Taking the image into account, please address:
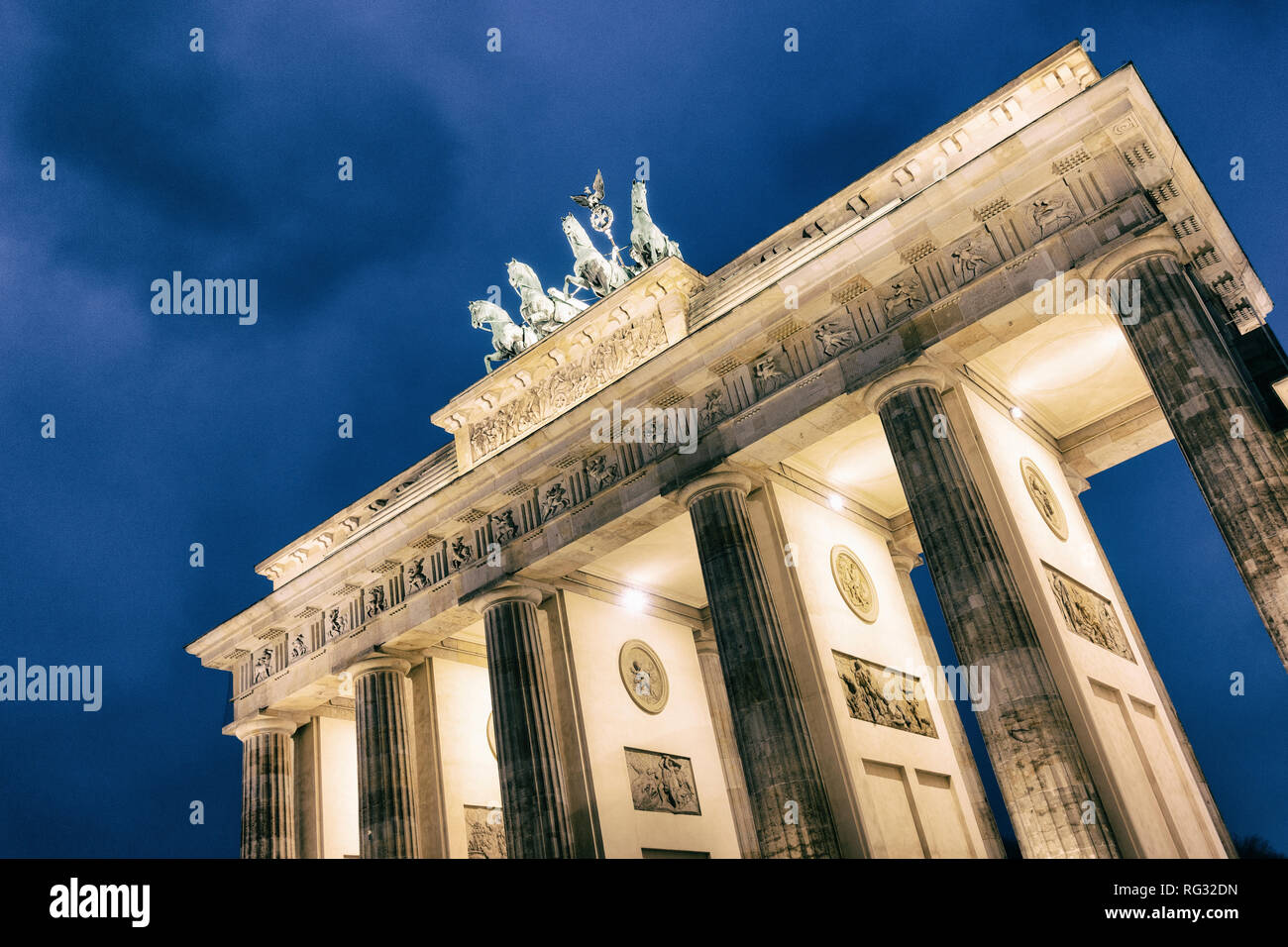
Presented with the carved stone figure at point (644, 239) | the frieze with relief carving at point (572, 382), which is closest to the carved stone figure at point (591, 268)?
the carved stone figure at point (644, 239)

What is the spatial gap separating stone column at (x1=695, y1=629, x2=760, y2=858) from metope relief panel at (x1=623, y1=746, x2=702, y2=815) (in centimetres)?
91

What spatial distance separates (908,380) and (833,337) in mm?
1663

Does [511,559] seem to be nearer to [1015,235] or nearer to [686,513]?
[686,513]

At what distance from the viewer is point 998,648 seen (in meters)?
13.4

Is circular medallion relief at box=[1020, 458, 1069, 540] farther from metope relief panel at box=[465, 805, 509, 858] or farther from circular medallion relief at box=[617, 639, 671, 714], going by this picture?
metope relief panel at box=[465, 805, 509, 858]

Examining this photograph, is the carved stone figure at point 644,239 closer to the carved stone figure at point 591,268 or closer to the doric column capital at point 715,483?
the carved stone figure at point 591,268

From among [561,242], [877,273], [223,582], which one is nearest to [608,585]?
[877,273]

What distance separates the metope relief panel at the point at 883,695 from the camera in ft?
55.5

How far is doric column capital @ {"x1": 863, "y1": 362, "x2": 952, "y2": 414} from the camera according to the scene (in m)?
15.5

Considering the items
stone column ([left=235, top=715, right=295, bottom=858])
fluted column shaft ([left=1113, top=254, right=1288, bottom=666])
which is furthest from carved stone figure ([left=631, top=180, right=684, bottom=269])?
stone column ([left=235, top=715, right=295, bottom=858])

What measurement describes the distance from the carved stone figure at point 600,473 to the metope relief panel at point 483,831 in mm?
8041

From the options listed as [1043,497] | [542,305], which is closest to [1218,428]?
[1043,497]

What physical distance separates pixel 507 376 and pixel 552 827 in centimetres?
929
